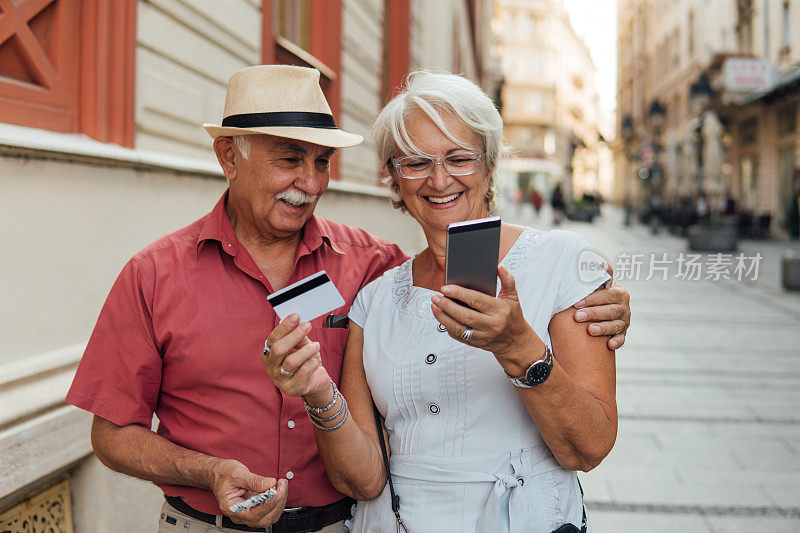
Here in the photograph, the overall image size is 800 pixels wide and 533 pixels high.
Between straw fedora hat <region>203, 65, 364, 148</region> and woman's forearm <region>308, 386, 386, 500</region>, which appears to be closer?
woman's forearm <region>308, 386, 386, 500</region>

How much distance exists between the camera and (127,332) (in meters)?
1.88

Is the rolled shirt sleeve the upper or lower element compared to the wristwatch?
upper

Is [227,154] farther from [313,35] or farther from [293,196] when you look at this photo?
[313,35]

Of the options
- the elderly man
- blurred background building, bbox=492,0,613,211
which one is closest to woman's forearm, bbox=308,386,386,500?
the elderly man

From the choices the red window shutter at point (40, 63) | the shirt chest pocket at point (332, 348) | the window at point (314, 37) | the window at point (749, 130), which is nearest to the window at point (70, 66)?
the red window shutter at point (40, 63)

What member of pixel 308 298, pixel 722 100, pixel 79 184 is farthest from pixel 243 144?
pixel 722 100

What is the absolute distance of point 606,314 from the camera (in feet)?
5.71

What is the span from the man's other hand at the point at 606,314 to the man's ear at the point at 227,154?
112 cm

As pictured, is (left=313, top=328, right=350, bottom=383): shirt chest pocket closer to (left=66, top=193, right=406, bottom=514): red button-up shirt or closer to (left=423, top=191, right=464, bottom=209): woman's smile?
(left=66, top=193, right=406, bottom=514): red button-up shirt

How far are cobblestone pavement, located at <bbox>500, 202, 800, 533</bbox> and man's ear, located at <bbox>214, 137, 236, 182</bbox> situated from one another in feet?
4.14

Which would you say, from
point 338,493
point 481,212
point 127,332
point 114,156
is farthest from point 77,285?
point 481,212

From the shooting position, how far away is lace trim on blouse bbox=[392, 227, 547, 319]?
187 cm

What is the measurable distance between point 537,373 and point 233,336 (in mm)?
857

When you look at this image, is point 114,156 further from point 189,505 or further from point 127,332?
point 189,505
